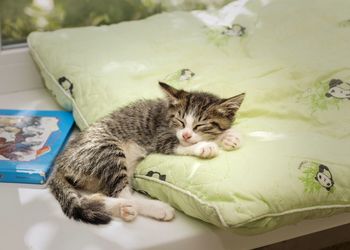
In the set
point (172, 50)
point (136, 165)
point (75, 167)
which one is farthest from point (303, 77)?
point (75, 167)

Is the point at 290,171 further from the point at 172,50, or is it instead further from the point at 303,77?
the point at 172,50

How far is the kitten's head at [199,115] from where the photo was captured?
4.57 ft

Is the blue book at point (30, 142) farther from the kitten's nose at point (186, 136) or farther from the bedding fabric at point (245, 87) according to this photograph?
the kitten's nose at point (186, 136)

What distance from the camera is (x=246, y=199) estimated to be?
3.76ft

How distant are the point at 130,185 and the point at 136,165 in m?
0.06

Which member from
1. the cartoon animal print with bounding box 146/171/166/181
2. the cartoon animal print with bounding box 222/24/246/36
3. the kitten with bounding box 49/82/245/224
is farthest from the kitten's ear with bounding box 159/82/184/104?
the cartoon animal print with bounding box 222/24/246/36

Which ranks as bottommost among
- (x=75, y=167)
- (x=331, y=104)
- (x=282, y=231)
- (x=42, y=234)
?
(x=42, y=234)

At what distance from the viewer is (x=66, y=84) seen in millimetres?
1767

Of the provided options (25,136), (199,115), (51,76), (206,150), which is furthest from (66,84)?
(206,150)

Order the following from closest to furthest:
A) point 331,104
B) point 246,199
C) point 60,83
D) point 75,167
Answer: point 246,199 < point 75,167 < point 331,104 < point 60,83

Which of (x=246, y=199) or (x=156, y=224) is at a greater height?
(x=246, y=199)

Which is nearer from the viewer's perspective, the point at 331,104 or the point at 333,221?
the point at 333,221

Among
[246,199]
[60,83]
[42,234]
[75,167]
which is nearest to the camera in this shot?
[246,199]

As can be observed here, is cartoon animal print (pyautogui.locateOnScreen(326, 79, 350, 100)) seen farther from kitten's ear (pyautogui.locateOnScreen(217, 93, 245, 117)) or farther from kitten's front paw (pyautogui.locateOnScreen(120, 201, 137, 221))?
kitten's front paw (pyautogui.locateOnScreen(120, 201, 137, 221))
